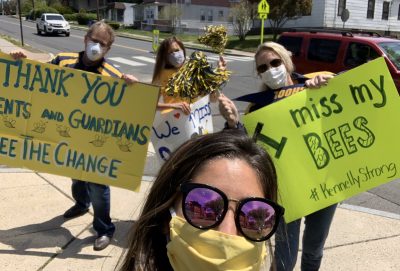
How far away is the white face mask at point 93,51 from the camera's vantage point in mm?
3767

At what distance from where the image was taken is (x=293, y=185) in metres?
2.91

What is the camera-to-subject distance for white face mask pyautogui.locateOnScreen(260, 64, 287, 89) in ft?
9.91

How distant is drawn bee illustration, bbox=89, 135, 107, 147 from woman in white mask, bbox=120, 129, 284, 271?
87.9 inches

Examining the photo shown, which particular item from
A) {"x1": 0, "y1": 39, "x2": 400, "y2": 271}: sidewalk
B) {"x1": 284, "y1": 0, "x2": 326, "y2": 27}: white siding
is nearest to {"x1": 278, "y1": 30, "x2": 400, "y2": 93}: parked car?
{"x1": 0, "y1": 39, "x2": 400, "y2": 271}: sidewalk

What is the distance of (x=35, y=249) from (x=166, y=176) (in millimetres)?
2854

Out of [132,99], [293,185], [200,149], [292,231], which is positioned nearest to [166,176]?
[200,149]

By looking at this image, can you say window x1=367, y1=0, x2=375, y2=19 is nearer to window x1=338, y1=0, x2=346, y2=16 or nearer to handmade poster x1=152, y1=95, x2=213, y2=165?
window x1=338, y1=0, x2=346, y2=16

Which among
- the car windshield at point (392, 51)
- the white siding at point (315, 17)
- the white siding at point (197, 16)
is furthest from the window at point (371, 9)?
the car windshield at point (392, 51)

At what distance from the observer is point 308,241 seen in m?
3.12

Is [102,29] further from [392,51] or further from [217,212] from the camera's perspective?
[392,51]

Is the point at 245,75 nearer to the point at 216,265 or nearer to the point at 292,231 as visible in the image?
the point at 292,231

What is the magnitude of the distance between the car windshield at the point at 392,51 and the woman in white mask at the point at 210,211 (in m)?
9.41

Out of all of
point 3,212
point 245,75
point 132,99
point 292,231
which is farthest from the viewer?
point 245,75

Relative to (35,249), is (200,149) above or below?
above
